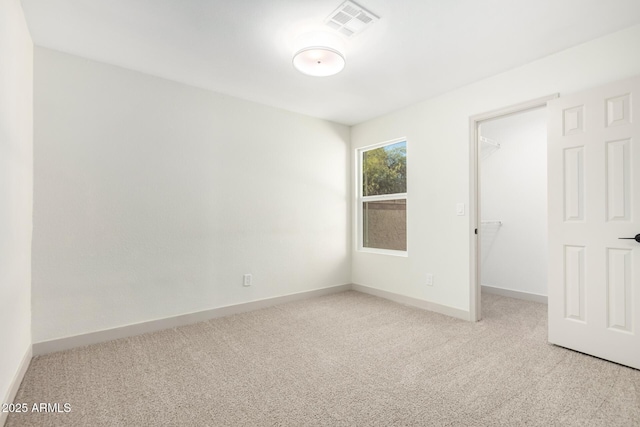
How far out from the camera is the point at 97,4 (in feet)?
6.21

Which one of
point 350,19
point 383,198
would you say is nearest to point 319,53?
point 350,19

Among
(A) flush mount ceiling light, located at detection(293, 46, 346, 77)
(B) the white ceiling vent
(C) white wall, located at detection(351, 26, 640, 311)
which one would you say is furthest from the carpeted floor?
(B) the white ceiling vent

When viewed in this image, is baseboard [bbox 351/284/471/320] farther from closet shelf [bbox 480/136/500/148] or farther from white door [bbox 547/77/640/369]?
closet shelf [bbox 480/136/500/148]

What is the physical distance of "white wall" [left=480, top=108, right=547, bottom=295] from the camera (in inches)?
149

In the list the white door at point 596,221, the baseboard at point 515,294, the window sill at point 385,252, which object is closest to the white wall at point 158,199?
the window sill at point 385,252

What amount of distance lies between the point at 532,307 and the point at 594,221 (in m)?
1.68

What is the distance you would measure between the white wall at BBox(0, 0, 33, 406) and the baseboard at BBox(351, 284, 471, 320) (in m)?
3.31

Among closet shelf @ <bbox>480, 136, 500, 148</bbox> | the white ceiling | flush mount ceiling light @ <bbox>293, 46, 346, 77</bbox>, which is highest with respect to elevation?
the white ceiling

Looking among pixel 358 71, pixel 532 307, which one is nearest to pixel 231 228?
pixel 358 71

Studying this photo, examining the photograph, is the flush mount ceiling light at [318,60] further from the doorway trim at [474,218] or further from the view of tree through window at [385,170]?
the view of tree through window at [385,170]

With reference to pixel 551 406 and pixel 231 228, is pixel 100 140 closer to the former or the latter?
pixel 231 228

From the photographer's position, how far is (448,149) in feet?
10.7

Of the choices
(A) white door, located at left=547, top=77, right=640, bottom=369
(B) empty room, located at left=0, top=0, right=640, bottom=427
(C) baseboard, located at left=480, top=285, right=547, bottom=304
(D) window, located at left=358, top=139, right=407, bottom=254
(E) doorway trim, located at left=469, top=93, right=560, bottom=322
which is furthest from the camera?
(D) window, located at left=358, top=139, right=407, bottom=254

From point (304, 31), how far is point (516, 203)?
3.44m
